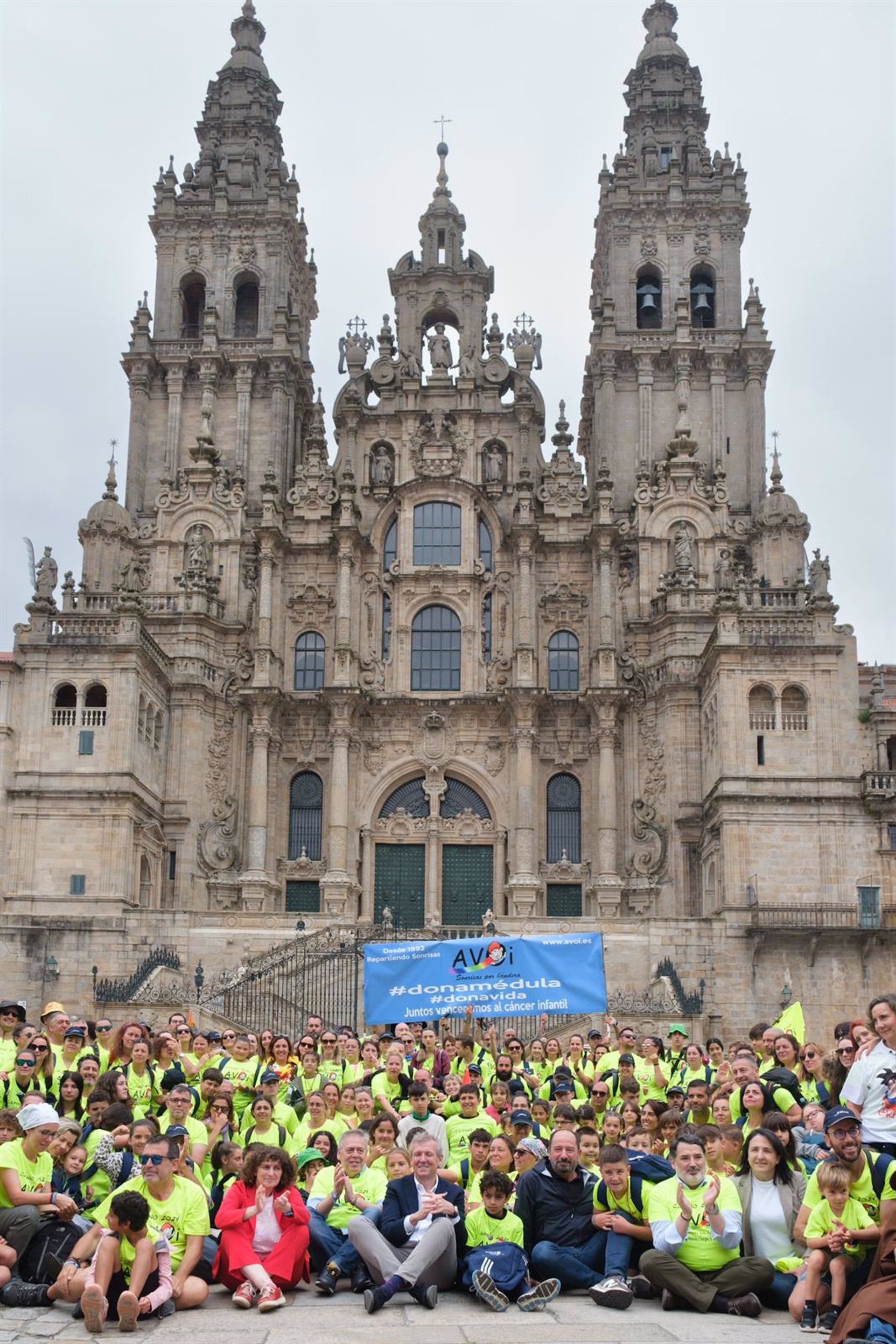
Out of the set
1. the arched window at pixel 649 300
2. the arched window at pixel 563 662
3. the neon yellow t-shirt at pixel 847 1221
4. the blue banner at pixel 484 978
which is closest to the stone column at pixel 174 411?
the arched window at pixel 563 662

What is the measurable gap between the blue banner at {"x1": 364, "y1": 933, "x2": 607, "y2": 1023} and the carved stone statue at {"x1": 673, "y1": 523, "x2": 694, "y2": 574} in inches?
926

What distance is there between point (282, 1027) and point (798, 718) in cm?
1648

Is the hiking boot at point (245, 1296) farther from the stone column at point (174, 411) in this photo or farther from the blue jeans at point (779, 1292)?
the stone column at point (174, 411)

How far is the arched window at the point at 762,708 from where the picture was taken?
40.6 metres

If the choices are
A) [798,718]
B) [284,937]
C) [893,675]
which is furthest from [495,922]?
[893,675]

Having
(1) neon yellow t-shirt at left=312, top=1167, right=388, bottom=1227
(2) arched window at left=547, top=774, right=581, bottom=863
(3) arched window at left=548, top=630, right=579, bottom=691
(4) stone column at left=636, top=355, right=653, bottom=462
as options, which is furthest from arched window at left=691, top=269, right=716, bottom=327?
(1) neon yellow t-shirt at left=312, top=1167, right=388, bottom=1227

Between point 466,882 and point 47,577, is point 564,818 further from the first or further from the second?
point 47,577

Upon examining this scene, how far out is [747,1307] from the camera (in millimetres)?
11820

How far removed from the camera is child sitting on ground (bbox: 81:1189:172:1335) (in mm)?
11336

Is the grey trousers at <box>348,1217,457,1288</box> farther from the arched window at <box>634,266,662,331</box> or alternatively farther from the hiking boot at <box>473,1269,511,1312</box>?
the arched window at <box>634,266,662,331</box>

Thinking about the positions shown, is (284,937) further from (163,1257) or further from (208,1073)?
(163,1257)

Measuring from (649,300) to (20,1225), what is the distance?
1702 inches

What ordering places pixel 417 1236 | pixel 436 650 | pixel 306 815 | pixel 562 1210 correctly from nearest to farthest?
pixel 417 1236 < pixel 562 1210 < pixel 306 815 < pixel 436 650

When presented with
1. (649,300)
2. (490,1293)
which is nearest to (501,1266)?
(490,1293)
